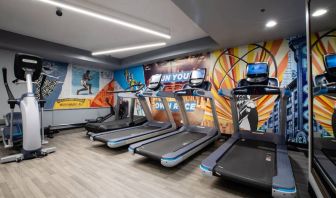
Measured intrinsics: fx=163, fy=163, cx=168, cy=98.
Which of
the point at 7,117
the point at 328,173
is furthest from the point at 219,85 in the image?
the point at 7,117

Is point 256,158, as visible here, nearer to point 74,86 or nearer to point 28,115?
point 28,115

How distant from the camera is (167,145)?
3.08 metres

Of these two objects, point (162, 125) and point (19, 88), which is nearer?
point (162, 125)

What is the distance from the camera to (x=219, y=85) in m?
4.77

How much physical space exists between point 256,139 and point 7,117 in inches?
211

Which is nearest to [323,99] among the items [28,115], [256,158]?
[256,158]

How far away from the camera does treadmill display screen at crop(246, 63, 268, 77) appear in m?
3.04

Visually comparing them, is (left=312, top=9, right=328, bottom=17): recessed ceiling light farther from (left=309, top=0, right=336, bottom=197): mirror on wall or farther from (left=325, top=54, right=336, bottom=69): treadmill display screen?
(left=325, top=54, right=336, bottom=69): treadmill display screen

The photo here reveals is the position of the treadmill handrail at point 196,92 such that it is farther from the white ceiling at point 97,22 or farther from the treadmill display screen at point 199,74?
the white ceiling at point 97,22

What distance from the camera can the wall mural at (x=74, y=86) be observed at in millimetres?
5677

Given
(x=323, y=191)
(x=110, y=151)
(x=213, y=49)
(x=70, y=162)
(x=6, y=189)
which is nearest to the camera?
(x=323, y=191)

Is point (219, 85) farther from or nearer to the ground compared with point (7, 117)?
farther from the ground

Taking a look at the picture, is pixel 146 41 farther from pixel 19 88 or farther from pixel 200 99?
pixel 19 88

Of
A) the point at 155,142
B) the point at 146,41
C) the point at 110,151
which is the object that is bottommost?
the point at 110,151
